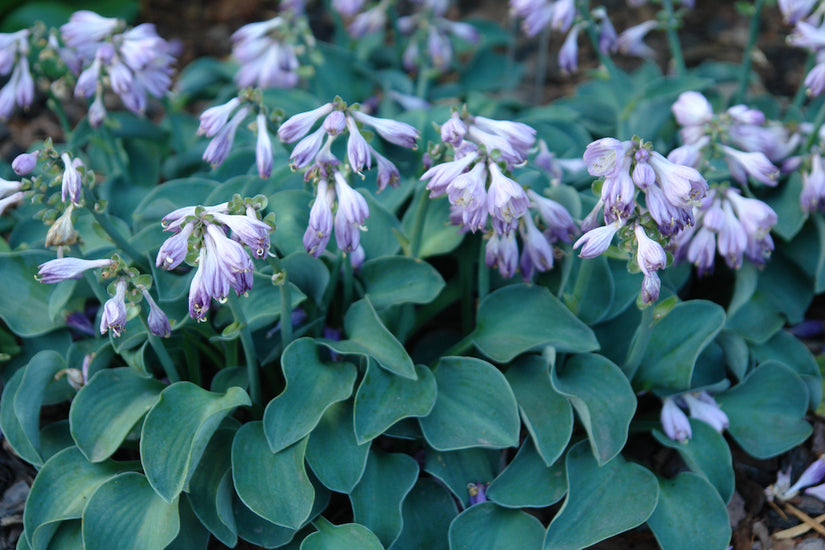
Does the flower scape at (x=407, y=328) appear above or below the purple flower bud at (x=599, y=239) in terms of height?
below

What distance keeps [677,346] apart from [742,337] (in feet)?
1.31

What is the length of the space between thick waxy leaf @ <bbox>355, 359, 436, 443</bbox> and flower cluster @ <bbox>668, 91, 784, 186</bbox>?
4.01ft

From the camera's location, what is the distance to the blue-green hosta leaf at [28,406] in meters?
2.84

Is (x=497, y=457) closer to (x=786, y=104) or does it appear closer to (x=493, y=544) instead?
(x=493, y=544)

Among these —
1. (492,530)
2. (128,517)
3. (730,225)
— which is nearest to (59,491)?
(128,517)

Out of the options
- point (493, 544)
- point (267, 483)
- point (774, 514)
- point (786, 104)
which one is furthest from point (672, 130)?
point (267, 483)

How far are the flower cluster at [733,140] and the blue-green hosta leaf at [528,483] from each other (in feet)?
3.91

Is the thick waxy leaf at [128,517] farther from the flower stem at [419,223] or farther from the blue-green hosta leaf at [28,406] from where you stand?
the flower stem at [419,223]

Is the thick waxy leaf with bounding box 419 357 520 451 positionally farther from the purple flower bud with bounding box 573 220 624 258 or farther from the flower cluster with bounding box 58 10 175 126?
the flower cluster with bounding box 58 10 175 126

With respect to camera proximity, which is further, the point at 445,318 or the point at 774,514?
the point at 445,318

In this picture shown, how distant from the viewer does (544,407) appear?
2.90m

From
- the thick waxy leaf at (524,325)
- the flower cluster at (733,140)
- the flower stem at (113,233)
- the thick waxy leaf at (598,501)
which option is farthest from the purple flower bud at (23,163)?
the flower cluster at (733,140)

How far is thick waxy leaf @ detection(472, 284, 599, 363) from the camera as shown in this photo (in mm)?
2902

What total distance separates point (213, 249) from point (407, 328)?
119 centimetres
